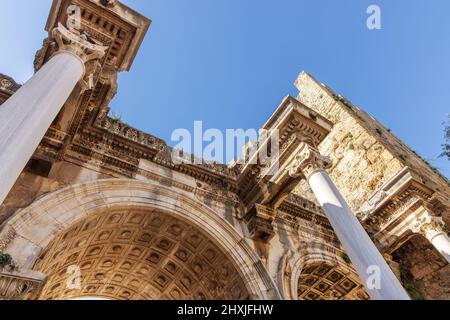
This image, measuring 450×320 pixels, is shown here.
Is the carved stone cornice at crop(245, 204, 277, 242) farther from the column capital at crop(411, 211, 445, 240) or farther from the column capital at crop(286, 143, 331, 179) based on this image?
the column capital at crop(411, 211, 445, 240)

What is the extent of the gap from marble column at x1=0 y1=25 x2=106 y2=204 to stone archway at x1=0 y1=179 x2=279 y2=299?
2.50 metres

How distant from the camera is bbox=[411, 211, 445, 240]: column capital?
1023 centimetres

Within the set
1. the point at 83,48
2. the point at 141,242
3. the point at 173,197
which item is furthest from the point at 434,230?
the point at 83,48

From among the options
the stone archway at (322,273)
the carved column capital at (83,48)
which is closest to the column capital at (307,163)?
the stone archway at (322,273)

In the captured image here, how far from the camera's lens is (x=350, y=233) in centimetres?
668

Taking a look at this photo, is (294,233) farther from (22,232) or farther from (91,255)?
(22,232)

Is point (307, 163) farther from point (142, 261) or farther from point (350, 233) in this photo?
point (142, 261)

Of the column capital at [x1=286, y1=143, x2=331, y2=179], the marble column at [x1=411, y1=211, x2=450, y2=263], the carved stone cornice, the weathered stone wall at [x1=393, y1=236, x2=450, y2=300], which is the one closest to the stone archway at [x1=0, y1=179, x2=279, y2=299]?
the carved stone cornice

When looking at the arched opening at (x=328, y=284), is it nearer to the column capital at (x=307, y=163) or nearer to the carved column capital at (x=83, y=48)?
the column capital at (x=307, y=163)

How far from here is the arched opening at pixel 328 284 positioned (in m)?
10.4
